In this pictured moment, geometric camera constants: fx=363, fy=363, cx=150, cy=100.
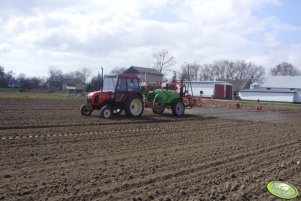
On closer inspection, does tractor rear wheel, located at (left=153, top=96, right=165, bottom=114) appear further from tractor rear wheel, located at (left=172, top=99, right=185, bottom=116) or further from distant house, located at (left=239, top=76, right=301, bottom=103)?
distant house, located at (left=239, top=76, right=301, bottom=103)

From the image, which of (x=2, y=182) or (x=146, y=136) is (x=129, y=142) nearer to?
(x=146, y=136)

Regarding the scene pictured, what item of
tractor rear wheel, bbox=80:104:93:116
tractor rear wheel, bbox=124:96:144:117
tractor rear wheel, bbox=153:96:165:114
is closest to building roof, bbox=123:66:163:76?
tractor rear wheel, bbox=153:96:165:114

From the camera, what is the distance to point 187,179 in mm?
6219

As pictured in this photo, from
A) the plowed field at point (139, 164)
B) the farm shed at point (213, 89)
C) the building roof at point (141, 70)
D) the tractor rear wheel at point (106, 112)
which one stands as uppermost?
the building roof at point (141, 70)

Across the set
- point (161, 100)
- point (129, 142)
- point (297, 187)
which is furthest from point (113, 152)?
point (161, 100)

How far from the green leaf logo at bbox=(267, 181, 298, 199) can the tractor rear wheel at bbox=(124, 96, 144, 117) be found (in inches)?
418

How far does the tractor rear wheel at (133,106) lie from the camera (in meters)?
16.4

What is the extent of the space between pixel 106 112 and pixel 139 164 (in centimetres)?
857

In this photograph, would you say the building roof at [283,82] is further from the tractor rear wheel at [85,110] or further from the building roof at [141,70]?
the tractor rear wheel at [85,110]

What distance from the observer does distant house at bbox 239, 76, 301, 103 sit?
59.9 m

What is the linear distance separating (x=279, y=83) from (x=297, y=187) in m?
68.0

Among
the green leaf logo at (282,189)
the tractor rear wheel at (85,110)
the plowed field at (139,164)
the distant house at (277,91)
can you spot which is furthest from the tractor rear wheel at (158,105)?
the distant house at (277,91)

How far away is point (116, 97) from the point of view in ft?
52.9

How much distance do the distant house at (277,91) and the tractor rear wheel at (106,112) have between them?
5012 centimetres
